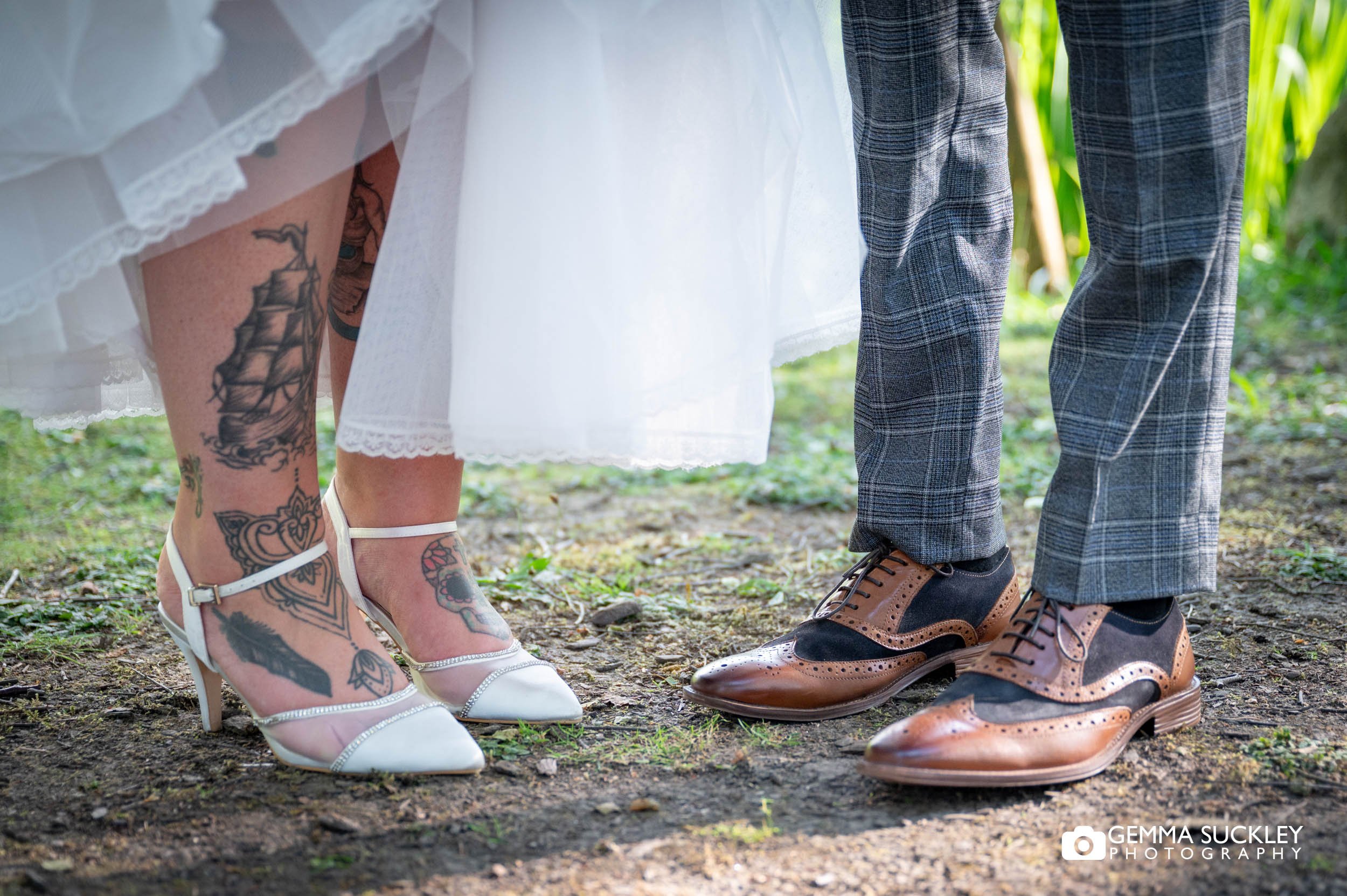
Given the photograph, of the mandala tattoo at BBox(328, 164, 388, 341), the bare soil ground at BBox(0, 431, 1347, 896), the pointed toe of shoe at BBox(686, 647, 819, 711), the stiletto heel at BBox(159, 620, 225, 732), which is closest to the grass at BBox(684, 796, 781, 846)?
the bare soil ground at BBox(0, 431, 1347, 896)

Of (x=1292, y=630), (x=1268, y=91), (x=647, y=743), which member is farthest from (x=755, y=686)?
(x=1268, y=91)

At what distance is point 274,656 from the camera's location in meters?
1.04

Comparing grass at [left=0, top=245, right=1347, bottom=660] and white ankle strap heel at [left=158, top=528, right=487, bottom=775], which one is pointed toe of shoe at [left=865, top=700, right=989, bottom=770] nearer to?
grass at [left=0, top=245, right=1347, bottom=660]

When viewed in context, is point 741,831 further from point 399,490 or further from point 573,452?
point 399,490

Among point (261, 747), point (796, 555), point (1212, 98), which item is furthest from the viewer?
point (796, 555)

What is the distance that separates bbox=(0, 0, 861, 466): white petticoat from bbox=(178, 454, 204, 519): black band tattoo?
157 millimetres

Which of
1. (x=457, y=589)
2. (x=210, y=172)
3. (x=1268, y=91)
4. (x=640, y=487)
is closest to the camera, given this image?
(x=210, y=172)

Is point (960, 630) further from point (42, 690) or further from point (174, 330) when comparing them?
point (42, 690)

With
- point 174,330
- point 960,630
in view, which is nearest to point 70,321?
point 174,330

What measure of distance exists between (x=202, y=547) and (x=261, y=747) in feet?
0.79

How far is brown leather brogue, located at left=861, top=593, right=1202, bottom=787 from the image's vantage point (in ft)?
3.18

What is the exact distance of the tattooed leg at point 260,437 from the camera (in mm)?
999

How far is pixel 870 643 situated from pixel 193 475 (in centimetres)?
80

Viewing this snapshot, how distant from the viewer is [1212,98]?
0.99m
